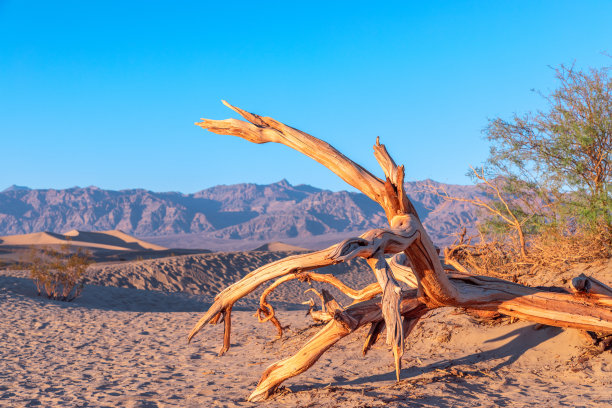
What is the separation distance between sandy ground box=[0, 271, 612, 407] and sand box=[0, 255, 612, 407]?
0.01 metres

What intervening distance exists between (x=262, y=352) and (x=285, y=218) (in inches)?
6112

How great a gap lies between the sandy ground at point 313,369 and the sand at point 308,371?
1 centimetres

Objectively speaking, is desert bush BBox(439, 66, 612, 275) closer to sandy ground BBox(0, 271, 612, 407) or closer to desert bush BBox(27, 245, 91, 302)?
sandy ground BBox(0, 271, 612, 407)

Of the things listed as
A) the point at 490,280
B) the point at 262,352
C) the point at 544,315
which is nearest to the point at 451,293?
the point at 490,280

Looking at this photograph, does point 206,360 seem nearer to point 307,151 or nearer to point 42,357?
point 42,357

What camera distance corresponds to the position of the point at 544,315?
6180 mm

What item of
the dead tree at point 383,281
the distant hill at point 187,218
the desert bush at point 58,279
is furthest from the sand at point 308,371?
the distant hill at point 187,218

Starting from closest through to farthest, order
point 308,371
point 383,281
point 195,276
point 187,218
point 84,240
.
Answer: point 383,281 → point 308,371 → point 195,276 → point 84,240 → point 187,218

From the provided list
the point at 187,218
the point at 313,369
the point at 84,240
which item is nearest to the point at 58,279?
the point at 313,369

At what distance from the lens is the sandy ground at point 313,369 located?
5.87 meters

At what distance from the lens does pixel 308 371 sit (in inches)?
284

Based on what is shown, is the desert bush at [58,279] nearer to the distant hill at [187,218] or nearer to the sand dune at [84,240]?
the sand dune at [84,240]

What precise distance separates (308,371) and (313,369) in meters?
0.13

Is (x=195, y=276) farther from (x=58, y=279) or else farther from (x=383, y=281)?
(x=383, y=281)
